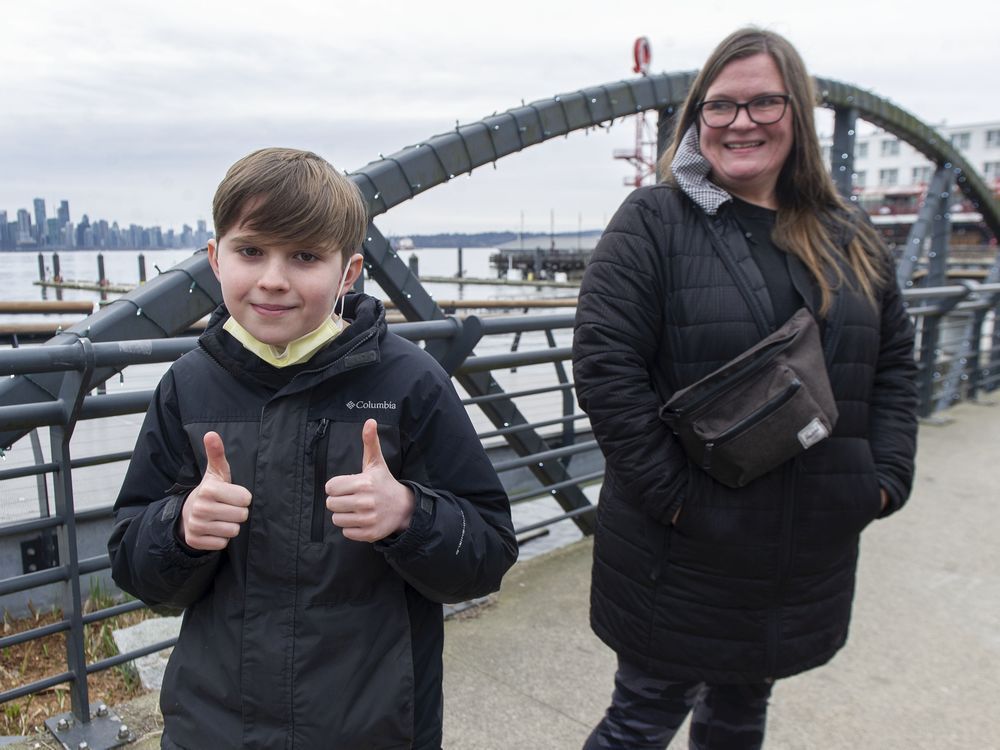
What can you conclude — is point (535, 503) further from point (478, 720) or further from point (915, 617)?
point (478, 720)

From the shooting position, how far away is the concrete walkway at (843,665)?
2.74 m

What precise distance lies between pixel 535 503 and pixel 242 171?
613 centimetres

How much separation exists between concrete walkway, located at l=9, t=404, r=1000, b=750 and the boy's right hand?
1.64 m

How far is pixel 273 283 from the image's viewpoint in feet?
4.52

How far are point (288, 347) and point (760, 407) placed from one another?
102 cm

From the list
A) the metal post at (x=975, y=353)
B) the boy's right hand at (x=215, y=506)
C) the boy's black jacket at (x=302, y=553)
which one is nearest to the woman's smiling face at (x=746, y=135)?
the boy's black jacket at (x=302, y=553)

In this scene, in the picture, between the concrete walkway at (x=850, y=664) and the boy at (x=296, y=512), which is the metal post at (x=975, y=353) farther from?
the boy at (x=296, y=512)

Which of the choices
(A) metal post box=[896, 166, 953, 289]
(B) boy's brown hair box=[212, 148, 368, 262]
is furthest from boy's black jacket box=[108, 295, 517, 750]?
(A) metal post box=[896, 166, 953, 289]

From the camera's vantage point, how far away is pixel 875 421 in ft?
7.06

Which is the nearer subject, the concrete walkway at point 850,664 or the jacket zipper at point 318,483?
the jacket zipper at point 318,483

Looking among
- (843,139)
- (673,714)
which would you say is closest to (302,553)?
(673,714)

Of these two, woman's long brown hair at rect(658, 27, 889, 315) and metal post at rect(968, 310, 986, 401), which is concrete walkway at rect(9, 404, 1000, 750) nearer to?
woman's long brown hair at rect(658, 27, 889, 315)

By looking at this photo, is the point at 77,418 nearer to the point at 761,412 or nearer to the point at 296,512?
the point at 296,512

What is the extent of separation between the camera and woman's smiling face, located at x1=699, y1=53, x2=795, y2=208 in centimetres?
196
